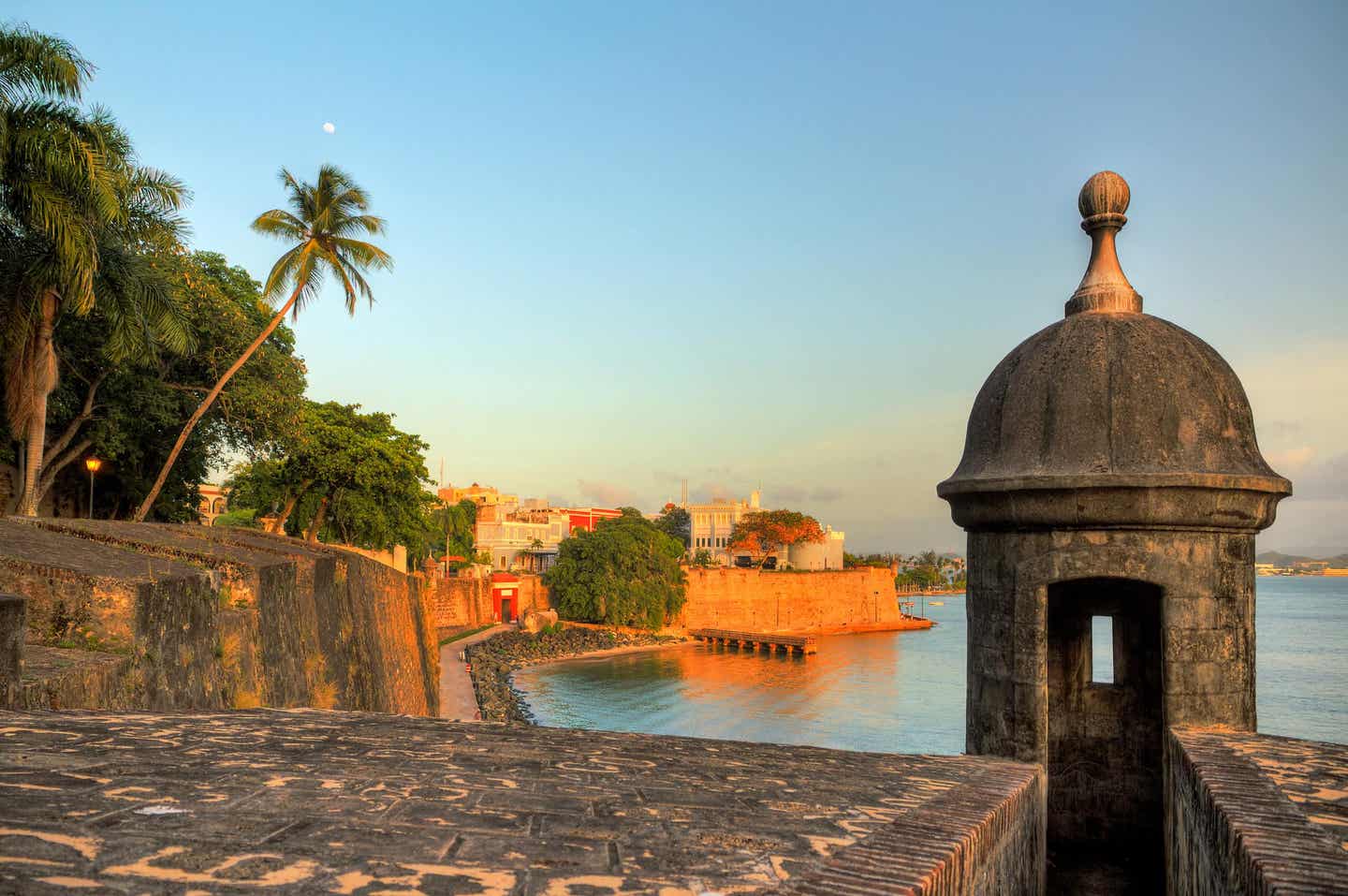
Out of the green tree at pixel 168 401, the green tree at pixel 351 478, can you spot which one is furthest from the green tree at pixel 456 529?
the green tree at pixel 168 401

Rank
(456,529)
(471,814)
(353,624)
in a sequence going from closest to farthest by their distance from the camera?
1. (471,814)
2. (353,624)
3. (456,529)

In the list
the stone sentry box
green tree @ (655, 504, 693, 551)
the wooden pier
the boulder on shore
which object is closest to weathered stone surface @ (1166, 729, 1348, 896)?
the stone sentry box

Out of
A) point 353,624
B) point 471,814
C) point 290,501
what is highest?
point 290,501

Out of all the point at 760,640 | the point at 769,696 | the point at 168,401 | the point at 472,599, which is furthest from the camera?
the point at 760,640

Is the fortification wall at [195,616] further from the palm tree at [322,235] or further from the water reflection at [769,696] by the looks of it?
the water reflection at [769,696]

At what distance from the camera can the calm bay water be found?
108 feet

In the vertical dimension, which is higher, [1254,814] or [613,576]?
[1254,814]

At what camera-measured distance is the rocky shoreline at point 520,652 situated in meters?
30.8

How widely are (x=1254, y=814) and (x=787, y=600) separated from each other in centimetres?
6380

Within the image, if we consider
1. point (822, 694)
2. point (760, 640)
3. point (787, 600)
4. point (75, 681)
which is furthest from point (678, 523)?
point (75, 681)

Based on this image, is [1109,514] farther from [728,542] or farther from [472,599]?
[728,542]

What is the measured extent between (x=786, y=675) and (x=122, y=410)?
121ft

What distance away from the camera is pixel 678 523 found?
89.4 meters

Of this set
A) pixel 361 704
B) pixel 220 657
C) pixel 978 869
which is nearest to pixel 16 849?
pixel 978 869
